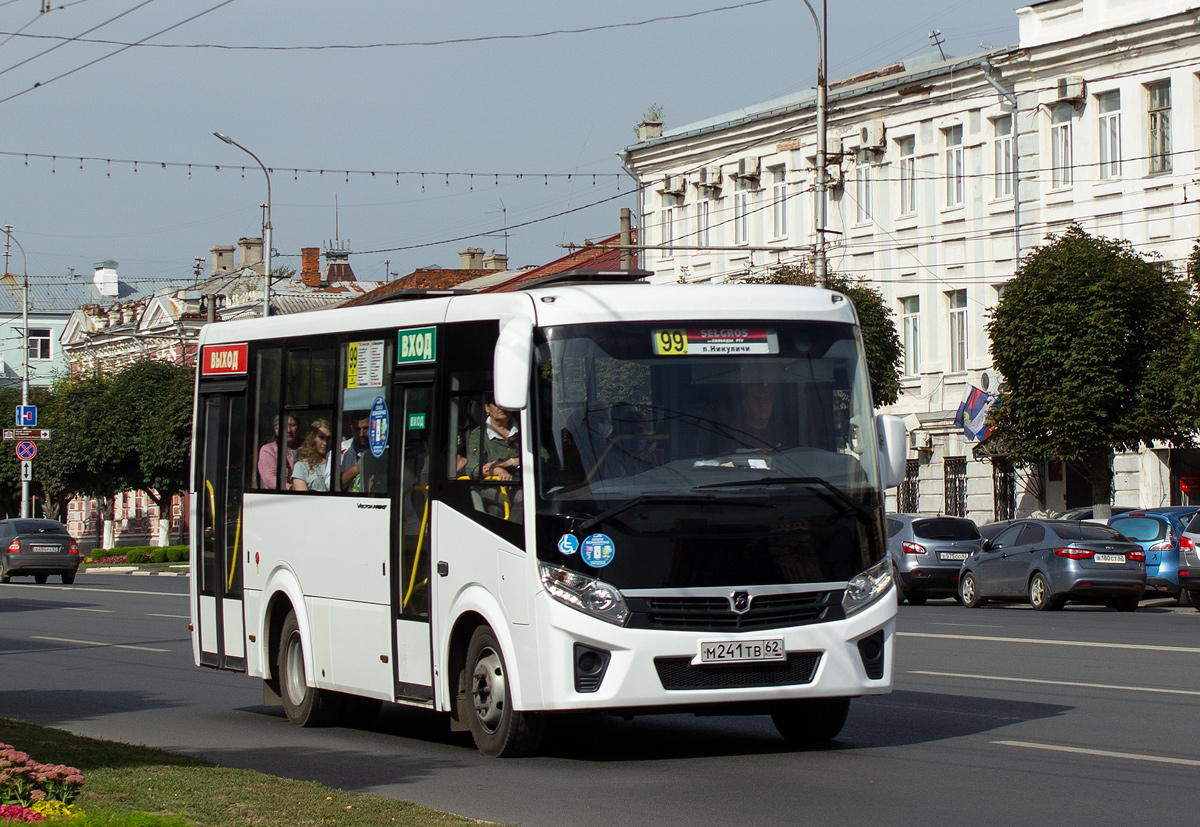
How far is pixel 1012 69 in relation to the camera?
44938 mm

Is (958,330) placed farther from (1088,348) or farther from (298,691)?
(298,691)

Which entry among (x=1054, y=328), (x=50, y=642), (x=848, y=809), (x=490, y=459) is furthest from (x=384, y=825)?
(x=1054, y=328)

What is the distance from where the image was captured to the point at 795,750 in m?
11.3

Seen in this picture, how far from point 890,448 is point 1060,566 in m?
17.8

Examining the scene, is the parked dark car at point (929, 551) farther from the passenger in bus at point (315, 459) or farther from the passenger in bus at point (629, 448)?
the passenger in bus at point (629, 448)

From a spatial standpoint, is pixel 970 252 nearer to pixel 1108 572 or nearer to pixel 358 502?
pixel 1108 572

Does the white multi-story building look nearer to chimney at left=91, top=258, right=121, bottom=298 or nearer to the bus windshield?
the bus windshield

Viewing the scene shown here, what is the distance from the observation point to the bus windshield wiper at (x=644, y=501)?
10.4 m

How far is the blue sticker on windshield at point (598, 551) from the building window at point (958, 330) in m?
38.0

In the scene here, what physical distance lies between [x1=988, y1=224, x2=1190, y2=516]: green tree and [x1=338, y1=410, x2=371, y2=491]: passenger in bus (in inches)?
1062

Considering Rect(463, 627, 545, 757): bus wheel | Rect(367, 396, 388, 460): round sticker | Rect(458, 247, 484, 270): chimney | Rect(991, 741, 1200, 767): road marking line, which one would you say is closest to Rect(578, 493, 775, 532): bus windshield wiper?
Rect(463, 627, 545, 757): bus wheel

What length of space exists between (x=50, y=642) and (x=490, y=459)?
14419 millimetres

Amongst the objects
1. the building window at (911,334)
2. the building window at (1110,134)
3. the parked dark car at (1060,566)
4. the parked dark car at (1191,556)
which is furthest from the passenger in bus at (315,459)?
the building window at (911,334)

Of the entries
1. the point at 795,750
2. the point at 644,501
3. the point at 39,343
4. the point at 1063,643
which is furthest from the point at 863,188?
the point at 39,343
